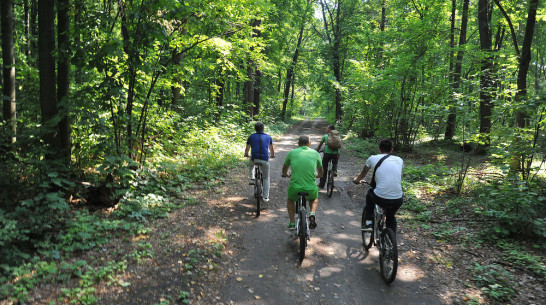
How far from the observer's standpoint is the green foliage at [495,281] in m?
4.20

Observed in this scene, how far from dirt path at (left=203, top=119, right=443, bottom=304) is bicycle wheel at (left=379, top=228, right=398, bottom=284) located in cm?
16

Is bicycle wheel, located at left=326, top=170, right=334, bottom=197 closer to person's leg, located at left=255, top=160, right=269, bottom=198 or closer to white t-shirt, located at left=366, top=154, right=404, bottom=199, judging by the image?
person's leg, located at left=255, top=160, right=269, bottom=198

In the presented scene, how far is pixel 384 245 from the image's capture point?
4.77 m

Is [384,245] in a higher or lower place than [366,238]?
higher

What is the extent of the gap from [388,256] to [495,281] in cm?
171

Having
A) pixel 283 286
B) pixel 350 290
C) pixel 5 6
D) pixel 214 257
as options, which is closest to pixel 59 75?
pixel 5 6

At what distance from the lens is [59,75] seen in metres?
5.85

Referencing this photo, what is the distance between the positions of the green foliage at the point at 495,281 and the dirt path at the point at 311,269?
826 mm

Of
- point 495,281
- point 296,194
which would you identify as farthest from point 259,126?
point 495,281

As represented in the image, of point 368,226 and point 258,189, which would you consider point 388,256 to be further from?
point 258,189

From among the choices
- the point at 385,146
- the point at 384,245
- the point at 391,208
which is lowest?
the point at 384,245

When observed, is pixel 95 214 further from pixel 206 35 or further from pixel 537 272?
pixel 537 272

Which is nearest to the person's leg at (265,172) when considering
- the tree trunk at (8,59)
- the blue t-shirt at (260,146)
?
the blue t-shirt at (260,146)

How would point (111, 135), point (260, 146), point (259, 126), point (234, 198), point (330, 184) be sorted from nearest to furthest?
point (111, 135) < point (259, 126) < point (260, 146) < point (234, 198) < point (330, 184)
